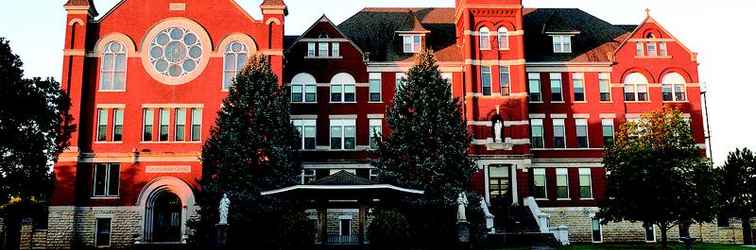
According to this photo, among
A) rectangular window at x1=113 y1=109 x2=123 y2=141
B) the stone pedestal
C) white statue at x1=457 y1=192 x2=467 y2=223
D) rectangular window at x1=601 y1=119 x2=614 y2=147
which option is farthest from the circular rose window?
rectangular window at x1=601 y1=119 x2=614 y2=147

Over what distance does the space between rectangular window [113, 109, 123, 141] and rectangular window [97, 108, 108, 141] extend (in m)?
0.46

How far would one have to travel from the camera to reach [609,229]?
44969 mm

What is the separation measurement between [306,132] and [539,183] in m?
14.8

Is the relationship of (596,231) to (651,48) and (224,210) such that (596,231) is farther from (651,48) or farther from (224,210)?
(224,210)

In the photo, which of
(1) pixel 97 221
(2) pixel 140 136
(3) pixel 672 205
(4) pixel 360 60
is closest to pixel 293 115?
(4) pixel 360 60

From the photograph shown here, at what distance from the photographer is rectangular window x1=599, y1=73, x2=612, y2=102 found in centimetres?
4694

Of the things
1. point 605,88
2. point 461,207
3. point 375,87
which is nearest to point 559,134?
point 605,88

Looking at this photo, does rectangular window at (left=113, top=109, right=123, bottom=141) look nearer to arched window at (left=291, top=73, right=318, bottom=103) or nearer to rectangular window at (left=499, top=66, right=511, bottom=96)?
arched window at (left=291, top=73, right=318, bottom=103)

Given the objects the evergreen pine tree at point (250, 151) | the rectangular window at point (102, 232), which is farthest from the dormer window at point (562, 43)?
the rectangular window at point (102, 232)

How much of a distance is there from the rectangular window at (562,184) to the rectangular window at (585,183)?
2.81ft

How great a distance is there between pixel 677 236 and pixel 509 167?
37.0 ft

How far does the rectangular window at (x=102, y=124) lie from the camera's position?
42.0 meters

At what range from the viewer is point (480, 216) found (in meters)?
37.2

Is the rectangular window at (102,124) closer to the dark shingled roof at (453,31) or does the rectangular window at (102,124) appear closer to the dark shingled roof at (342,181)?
the dark shingled roof at (453,31)
